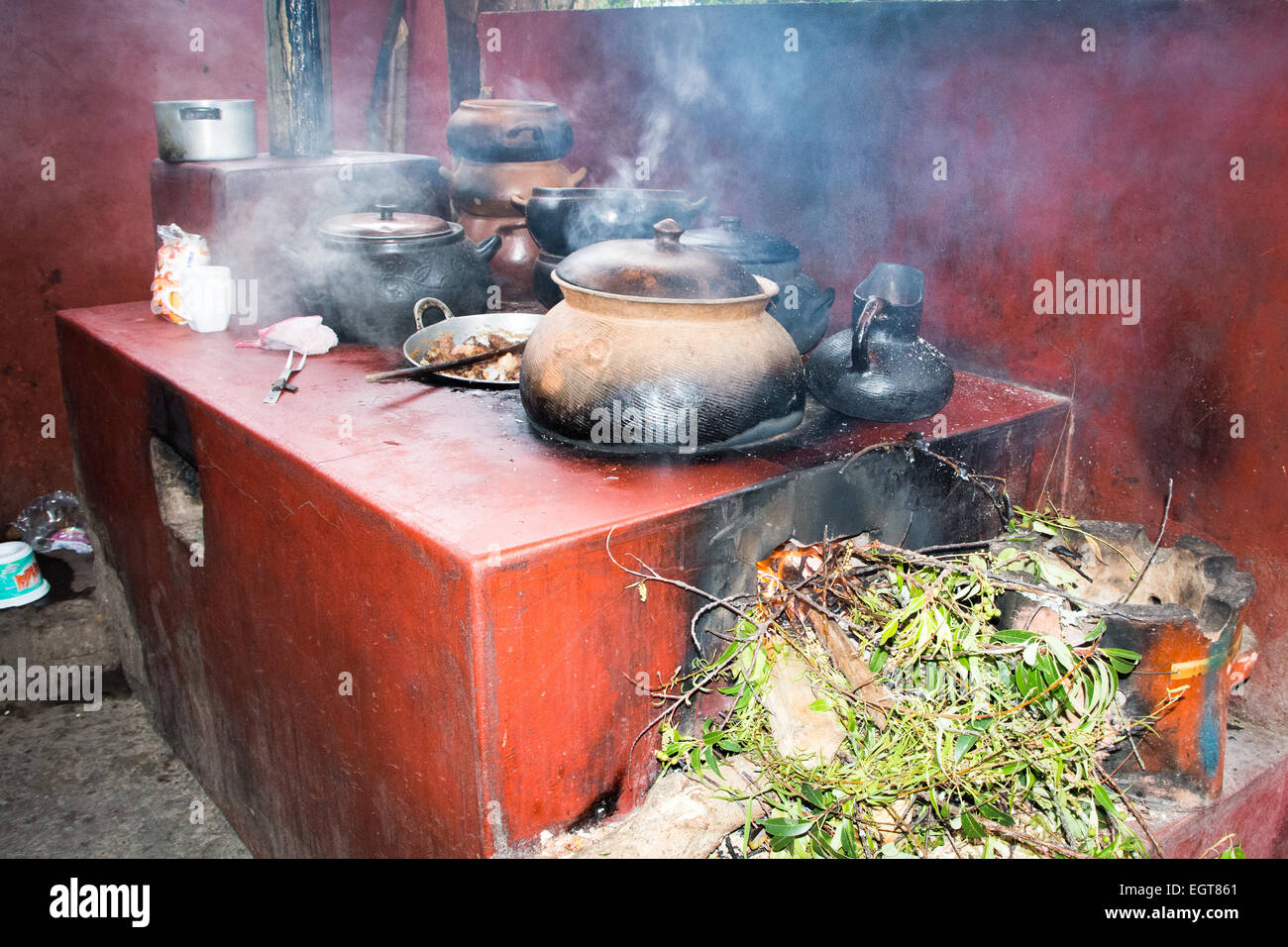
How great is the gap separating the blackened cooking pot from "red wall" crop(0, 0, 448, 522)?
2.95 m

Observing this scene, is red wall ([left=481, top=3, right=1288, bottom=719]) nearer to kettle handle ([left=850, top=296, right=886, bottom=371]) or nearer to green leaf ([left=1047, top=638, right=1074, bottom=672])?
kettle handle ([left=850, top=296, right=886, bottom=371])

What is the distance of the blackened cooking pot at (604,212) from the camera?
357cm

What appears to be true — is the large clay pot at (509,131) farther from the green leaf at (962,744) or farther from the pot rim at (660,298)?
the green leaf at (962,744)

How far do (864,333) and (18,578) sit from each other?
4.24 metres

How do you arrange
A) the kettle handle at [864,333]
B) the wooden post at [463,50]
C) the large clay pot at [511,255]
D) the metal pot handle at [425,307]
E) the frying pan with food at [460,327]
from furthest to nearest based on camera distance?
the wooden post at [463,50], the large clay pot at [511,255], the metal pot handle at [425,307], the frying pan with food at [460,327], the kettle handle at [864,333]

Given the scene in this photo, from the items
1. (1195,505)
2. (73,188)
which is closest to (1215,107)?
(1195,505)

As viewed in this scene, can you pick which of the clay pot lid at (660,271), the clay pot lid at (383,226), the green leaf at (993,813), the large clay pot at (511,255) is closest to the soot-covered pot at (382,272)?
the clay pot lid at (383,226)

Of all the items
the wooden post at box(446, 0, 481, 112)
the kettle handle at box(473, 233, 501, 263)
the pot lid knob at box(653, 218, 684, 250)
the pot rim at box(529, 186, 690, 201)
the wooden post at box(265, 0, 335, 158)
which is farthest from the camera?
the wooden post at box(446, 0, 481, 112)

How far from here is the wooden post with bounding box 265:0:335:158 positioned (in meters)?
4.16

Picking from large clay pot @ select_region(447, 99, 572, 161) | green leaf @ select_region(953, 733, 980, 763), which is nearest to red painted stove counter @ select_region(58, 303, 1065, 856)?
green leaf @ select_region(953, 733, 980, 763)

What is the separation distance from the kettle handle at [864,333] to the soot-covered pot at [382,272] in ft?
5.31

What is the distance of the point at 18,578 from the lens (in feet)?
15.3

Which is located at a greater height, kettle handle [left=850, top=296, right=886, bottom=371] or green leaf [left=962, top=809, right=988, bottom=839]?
kettle handle [left=850, top=296, right=886, bottom=371]
